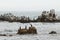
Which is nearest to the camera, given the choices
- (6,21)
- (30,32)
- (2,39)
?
(2,39)

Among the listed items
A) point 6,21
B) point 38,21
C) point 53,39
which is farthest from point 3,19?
point 53,39

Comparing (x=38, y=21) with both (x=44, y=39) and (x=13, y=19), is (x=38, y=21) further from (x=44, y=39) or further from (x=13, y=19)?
(x=44, y=39)

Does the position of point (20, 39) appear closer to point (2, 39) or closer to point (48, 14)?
point (2, 39)

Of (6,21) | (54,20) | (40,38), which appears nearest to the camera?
(40,38)

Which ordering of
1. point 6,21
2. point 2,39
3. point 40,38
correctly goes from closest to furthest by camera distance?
point 2,39 < point 40,38 < point 6,21

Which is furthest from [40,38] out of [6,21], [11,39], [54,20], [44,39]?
[6,21]

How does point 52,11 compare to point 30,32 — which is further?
point 52,11

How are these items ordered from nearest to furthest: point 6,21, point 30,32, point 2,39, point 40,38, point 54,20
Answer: point 2,39 < point 40,38 < point 30,32 < point 54,20 < point 6,21

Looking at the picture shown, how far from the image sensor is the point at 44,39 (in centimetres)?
5581

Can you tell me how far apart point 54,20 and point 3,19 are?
18.6m

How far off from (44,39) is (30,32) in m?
6.07

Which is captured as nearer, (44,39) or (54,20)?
(44,39)

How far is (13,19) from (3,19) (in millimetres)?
6148

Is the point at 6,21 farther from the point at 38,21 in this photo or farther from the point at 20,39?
the point at 20,39
